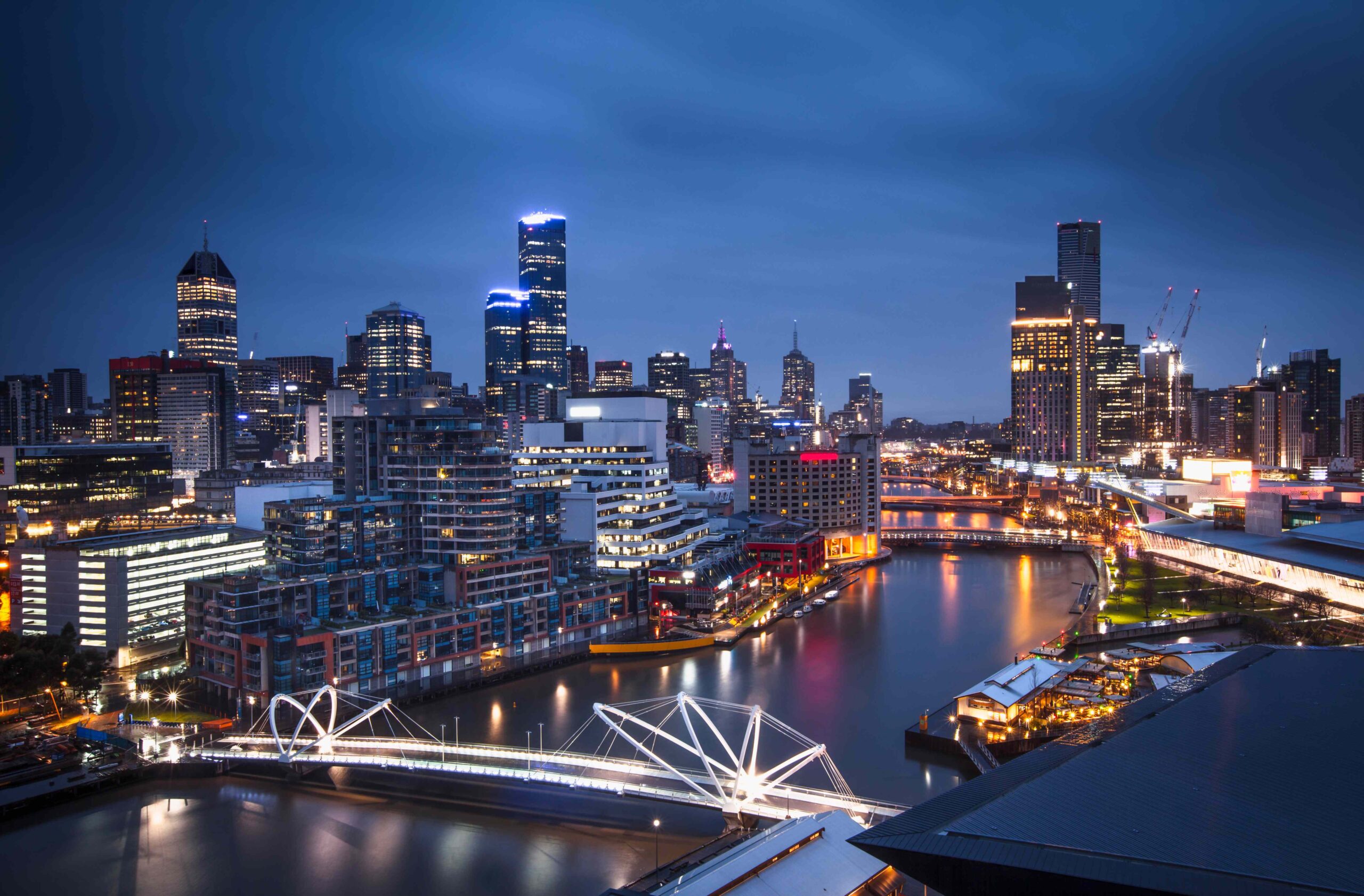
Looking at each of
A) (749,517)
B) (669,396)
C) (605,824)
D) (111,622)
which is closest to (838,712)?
(605,824)

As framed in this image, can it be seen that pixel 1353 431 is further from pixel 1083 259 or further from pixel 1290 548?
pixel 1290 548

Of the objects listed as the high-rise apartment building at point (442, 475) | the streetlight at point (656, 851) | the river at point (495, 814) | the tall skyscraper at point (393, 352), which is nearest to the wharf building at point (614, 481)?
the high-rise apartment building at point (442, 475)

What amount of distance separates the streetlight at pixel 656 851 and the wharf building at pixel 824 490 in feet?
96.4

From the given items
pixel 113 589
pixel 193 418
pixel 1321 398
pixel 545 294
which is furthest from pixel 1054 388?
pixel 113 589

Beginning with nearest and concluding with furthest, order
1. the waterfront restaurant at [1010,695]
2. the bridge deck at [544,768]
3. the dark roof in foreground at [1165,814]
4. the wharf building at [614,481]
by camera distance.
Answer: the dark roof in foreground at [1165,814] < the bridge deck at [544,768] < the waterfront restaurant at [1010,695] < the wharf building at [614,481]

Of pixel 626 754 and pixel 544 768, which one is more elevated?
pixel 544 768

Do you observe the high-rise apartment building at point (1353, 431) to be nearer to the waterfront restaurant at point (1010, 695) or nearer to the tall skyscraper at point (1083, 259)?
the tall skyscraper at point (1083, 259)

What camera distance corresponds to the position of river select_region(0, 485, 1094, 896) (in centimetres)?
1362

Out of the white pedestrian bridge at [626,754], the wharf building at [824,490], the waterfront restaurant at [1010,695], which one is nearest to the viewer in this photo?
the white pedestrian bridge at [626,754]

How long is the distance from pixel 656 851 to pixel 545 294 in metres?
107

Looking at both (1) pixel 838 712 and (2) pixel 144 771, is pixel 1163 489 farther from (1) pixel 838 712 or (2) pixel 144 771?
(2) pixel 144 771

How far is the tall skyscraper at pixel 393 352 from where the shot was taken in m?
92.0

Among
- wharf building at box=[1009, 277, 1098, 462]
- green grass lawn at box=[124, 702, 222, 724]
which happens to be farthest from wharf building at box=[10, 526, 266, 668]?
wharf building at box=[1009, 277, 1098, 462]

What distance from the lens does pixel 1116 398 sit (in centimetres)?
10269
